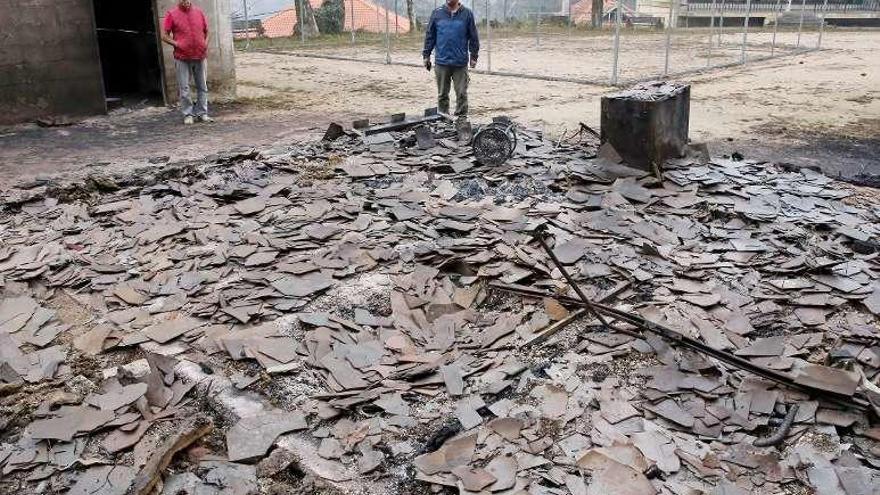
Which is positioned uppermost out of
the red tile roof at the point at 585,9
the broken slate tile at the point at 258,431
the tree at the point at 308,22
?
the red tile roof at the point at 585,9

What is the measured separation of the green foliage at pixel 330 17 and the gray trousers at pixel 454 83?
74.0 ft

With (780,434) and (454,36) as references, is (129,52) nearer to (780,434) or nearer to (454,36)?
(454,36)

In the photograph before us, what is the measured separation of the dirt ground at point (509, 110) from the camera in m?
10.4

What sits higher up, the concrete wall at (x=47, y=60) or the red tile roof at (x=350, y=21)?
the red tile roof at (x=350, y=21)

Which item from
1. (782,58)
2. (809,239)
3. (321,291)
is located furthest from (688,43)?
(321,291)

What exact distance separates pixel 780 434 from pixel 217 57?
512 inches

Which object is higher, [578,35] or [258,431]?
[578,35]

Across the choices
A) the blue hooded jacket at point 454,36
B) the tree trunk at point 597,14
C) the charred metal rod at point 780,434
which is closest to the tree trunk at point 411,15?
the tree trunk at point 597,14

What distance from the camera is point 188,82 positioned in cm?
1262

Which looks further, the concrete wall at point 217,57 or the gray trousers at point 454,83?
the concrete wall at point 217,57

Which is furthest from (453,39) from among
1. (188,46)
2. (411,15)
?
(411,15)

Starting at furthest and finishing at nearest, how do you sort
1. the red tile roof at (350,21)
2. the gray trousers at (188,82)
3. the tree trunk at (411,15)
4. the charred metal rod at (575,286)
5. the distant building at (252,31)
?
the red tile roof at (350,21), the tree trunk at (411,15), the distant building at (252,31), the gray trousers at (188,82), the charred metal rod at (575,286)

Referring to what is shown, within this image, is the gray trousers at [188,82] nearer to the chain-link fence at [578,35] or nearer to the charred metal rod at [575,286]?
the chain-link fence at [578,35]

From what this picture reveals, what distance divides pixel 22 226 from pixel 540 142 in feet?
20.4
